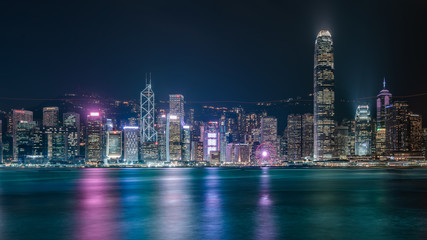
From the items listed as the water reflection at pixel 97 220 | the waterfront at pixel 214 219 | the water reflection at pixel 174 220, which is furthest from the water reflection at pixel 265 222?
the water reflection at pixel 97 220

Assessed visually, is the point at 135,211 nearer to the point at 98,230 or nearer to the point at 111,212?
the point at 111,212

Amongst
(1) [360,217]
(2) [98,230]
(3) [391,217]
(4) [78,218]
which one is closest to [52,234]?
(2) [98,230]

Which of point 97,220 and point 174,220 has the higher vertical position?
point 97,220

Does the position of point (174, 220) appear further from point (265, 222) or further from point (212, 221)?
point (265, 222)

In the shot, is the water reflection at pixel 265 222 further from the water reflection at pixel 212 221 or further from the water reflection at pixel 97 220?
the water reflection at pixel 97 220

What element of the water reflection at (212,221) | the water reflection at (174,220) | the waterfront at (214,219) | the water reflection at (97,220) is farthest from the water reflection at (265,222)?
the water reflection at (97,220)

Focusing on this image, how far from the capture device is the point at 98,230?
28.1m

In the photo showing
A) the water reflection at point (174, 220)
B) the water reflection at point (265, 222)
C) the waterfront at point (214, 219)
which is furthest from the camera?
the water reflection at point (174, 220)

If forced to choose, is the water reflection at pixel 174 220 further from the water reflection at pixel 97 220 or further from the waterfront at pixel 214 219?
the water reflection at pixel 97 220

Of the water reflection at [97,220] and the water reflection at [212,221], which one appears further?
the water reflection at [212,221]

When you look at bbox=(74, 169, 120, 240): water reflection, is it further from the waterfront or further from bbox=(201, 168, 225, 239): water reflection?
bbox=(201, 168, 225, 239): water reflection

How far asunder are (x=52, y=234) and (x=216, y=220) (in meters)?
11.9

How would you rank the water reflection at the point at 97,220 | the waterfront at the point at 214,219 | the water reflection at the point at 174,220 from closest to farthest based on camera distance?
the water reflection at the point at 97,220
the waterfront at the point at 214,219
the water reflection at the point at 174,220

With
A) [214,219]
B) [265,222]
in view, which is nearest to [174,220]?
[214,219]
